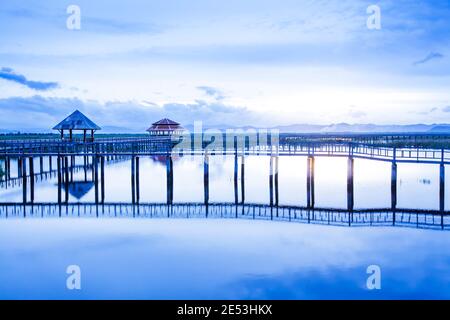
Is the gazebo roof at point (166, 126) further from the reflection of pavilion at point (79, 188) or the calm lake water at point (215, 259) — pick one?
the calm lake water at point (215, 259)

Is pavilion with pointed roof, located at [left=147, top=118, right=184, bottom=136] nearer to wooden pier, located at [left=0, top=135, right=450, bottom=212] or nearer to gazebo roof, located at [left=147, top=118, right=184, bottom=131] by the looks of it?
gazebo roof, located at [left=147, top=118, right=184, bottom=131]

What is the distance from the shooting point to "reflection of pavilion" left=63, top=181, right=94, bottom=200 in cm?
2884

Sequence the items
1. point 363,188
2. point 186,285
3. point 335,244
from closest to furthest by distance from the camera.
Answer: point 186,285 → point 335,244 → point 363,188

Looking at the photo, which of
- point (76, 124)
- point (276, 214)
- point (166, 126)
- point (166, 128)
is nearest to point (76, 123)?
point (76, 124)

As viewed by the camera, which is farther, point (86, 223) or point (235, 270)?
point (86, 223)

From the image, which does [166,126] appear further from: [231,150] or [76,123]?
[231,150]

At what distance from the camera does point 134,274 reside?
15.3 m

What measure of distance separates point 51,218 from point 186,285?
367 inches

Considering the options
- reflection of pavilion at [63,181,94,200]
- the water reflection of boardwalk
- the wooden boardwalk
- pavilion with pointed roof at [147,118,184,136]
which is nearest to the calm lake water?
the water reflection of boardwalk

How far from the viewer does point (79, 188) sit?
3148 centimetres

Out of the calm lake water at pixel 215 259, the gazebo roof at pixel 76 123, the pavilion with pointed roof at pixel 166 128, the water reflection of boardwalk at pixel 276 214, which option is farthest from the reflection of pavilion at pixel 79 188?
the pavilion with pointed roof at pixel 166 128
